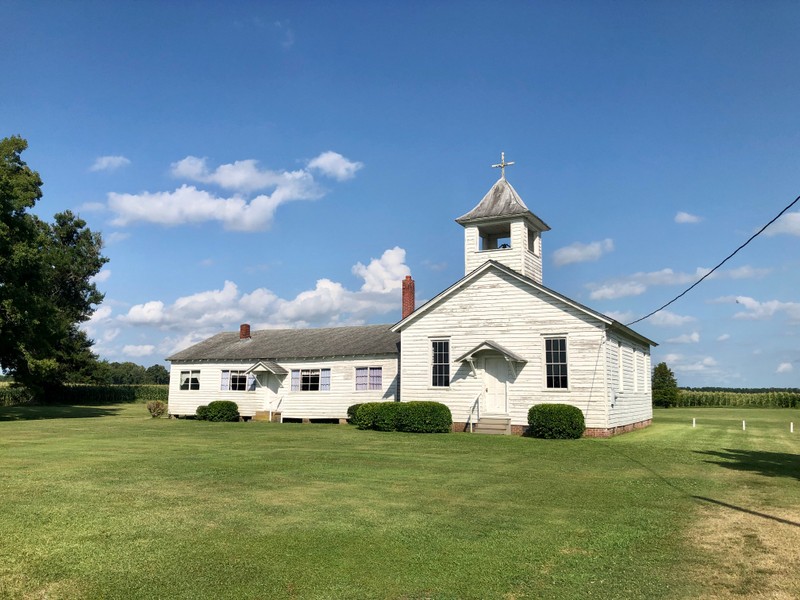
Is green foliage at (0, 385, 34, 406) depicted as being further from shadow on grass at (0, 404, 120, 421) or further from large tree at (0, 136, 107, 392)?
large tree at (0, 136, 107, 392)

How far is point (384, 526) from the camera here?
350 inches

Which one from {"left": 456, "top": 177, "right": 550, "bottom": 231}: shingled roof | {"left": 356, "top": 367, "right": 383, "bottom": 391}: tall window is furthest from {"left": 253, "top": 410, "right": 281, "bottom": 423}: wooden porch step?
{"left": 456, "top": 177, "right": 550, "bottom": 231}: shingled roof

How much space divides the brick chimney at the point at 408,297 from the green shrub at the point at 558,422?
10589 mm

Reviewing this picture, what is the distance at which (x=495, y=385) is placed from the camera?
26562mm

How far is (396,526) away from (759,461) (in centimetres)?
1285

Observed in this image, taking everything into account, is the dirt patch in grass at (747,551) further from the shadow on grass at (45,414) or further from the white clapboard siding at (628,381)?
the shadow on grass at (45,414)

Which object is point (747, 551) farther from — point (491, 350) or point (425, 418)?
point (425, 418)

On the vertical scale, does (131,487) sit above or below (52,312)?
below

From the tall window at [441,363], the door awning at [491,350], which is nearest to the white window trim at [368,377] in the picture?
the tall window at [441,363]

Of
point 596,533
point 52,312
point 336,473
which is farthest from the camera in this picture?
point 52,312

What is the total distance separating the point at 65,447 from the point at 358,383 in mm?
16220

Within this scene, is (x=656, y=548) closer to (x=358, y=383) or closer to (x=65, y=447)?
(x=65, y=447)

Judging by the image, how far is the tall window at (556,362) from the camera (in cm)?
2517

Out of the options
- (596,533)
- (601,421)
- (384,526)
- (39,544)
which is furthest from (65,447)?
(601,421)
